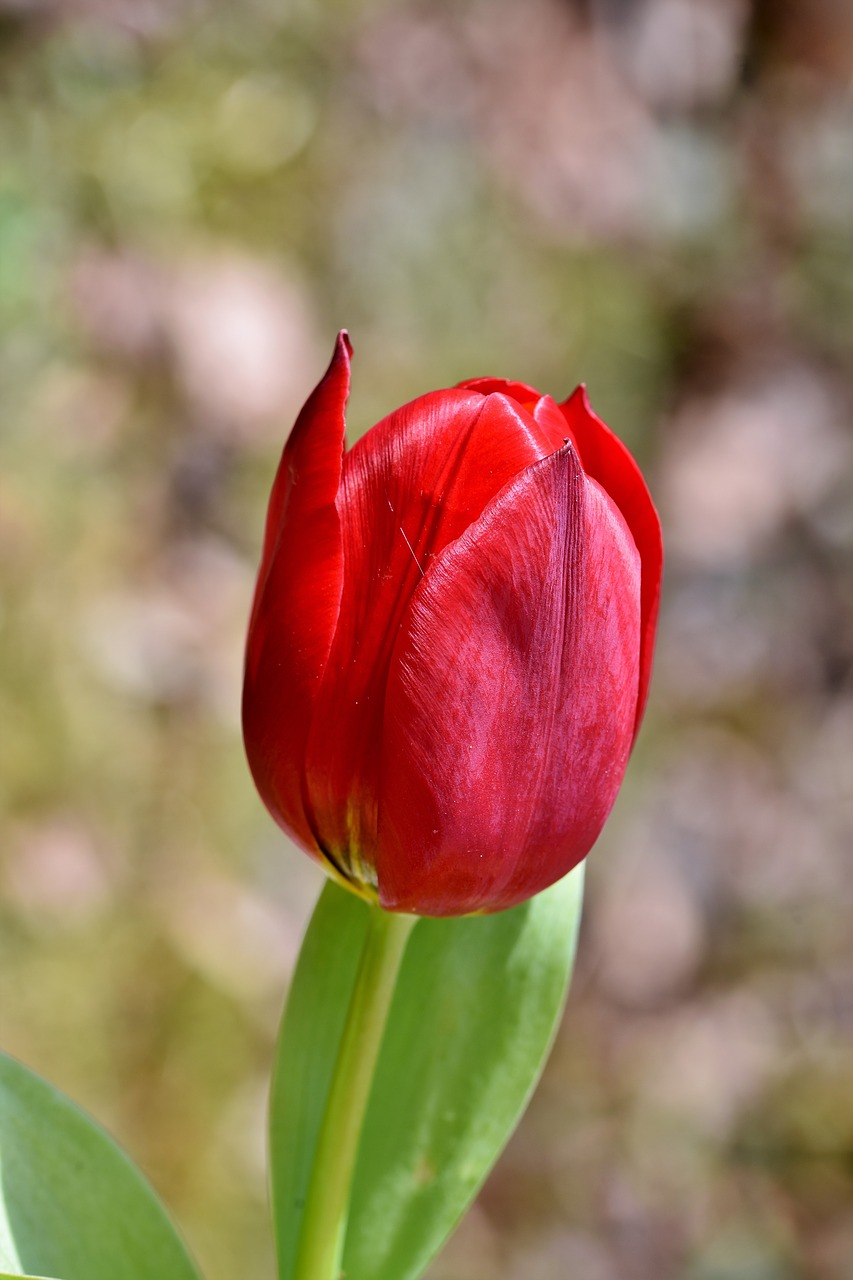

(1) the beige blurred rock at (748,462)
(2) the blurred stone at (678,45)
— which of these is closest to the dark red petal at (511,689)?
(1) the beige blurred rock at (748,462)

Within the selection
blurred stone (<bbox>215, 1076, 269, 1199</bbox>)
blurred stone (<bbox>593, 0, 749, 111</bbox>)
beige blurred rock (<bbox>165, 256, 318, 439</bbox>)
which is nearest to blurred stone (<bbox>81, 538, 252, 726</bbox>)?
beige blurred rock (<bbox>165, 256, 318, 439</bbox>)

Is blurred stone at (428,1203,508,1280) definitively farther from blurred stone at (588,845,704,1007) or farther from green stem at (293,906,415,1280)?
green stem at (293,906,415,1280)

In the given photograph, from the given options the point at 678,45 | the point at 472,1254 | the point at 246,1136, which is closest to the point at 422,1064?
the point at 246,1136

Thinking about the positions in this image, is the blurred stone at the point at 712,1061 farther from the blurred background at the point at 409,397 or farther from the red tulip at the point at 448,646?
the red tulip at the point at 448,646

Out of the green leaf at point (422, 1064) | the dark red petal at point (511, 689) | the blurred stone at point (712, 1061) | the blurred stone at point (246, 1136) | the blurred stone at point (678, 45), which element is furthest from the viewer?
the blurred stone at point (678, 45)

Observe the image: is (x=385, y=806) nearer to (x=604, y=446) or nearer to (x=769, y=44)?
(x=604, y=446)

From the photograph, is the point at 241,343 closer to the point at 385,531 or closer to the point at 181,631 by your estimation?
the point at 181,631

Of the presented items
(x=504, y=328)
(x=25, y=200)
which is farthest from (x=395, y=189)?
(x=25, y=200)
